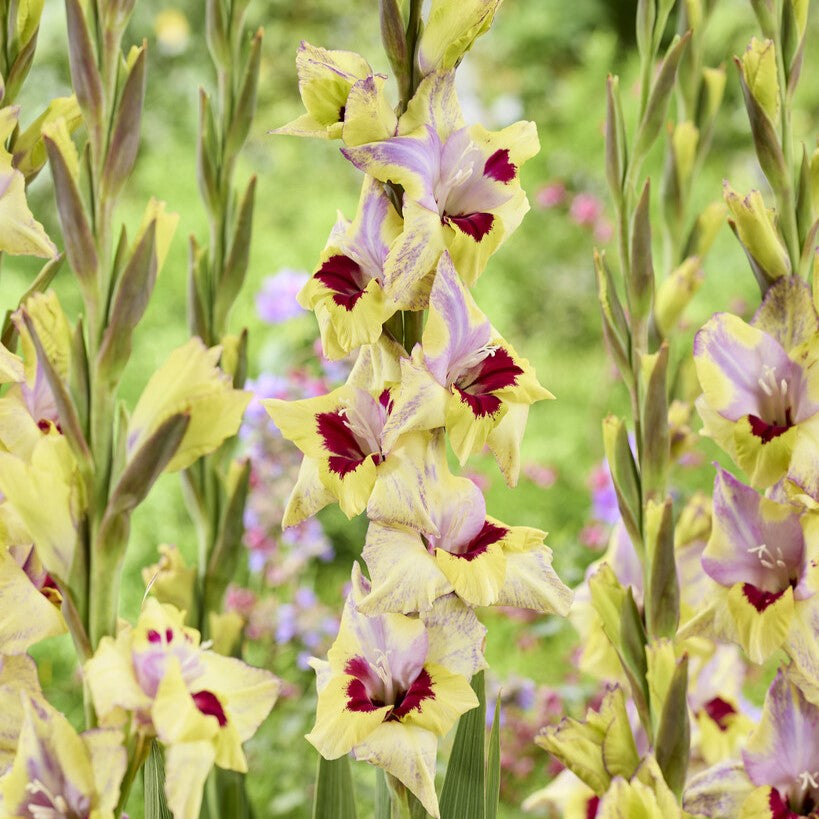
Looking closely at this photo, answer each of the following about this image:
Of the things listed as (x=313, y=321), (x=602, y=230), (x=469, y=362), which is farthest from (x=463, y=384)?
(x=602, y=230)

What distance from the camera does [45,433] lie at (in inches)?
16.9

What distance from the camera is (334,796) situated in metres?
0.53

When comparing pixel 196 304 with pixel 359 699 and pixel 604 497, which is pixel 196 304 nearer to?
pixel 359 699

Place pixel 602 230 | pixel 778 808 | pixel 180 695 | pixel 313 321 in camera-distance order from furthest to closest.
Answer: pixel 602 230
pixel 313 321
pixel 778 808
pixel 180 695

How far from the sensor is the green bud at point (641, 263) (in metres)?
0.54

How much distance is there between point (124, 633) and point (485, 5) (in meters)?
0.25

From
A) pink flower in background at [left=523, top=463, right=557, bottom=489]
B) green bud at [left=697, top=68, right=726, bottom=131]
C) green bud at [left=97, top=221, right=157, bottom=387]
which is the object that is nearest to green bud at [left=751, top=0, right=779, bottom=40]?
green bud at [left=697, top=68, right=726, bottom=131]

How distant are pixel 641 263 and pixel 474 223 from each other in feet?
0.46

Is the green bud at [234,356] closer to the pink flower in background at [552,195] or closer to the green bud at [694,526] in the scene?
the green bud at [694,526]

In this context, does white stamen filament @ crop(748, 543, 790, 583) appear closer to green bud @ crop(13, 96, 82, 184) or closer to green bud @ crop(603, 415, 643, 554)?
green bud @ crop(603, 415, 643, 554)

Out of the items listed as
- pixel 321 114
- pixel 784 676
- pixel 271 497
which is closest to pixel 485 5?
pixel 321 114

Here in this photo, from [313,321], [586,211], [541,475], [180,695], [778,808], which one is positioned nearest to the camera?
[180,695]

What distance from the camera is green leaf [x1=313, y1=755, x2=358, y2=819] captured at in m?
0.53

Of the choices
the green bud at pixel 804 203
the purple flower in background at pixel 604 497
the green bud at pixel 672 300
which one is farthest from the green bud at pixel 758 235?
the purple flower in background at pixel 604 497
